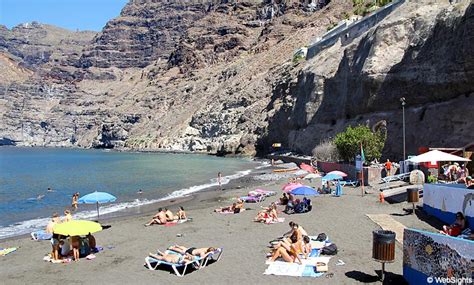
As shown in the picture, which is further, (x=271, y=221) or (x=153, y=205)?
(x=153, y=205)

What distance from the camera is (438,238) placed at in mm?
8148

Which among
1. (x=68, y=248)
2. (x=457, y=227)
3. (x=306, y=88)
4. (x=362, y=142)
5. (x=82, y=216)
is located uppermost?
(x=306, y=88)

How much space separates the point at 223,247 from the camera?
15102mm

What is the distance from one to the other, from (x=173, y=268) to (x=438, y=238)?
6.96m

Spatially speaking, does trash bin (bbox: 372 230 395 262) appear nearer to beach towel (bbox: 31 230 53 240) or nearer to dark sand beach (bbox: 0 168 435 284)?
dark sand beach (bbox: 0 168 435 284)

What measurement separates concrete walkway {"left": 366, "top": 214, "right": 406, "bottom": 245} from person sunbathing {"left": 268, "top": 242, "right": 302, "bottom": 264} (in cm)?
364

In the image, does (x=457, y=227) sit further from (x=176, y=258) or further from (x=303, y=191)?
(x=303, y=191)

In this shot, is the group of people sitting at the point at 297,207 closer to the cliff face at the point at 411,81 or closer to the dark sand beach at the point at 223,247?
the dark sand beach at the point at 223,247

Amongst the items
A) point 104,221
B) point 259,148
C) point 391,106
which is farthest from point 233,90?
point 104,221

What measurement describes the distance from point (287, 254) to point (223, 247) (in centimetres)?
Answer: 340

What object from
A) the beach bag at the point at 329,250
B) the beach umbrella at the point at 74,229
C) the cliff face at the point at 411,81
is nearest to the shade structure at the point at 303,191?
the beach bag at the point at 329,250

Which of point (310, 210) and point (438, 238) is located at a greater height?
point (438, 238)

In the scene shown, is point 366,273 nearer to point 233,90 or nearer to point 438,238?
point 438,238

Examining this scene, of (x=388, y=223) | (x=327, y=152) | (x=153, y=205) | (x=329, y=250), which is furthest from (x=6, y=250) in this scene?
(x=327, y=152)
